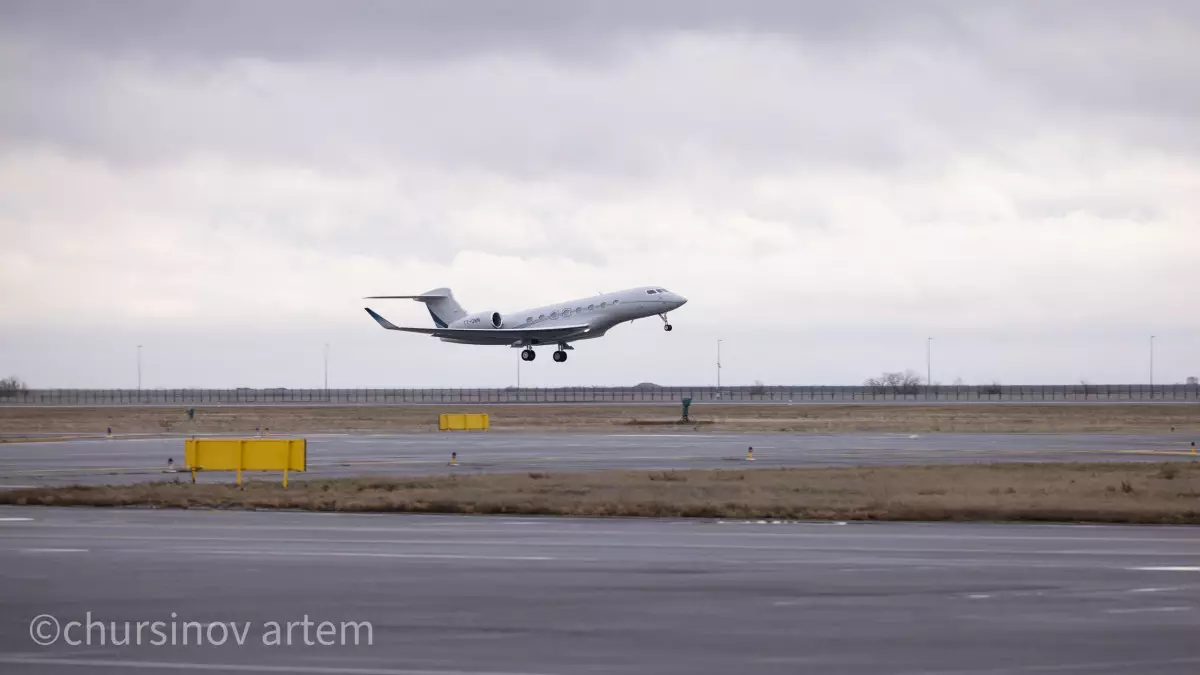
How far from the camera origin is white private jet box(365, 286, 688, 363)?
273 feet

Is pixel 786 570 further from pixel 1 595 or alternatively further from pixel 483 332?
pixel 483 332

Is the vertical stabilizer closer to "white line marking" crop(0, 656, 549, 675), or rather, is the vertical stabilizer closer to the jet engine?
the jet engine

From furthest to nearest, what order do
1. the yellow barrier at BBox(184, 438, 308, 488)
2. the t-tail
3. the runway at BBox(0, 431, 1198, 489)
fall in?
the t-tail < the runway at BBox(0, 431, 1198, 489) < the yellow barrier at BBox(184, 438, 308, 488)

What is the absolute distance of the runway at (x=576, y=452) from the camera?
125 ft

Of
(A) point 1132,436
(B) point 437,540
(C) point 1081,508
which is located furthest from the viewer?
(A) point 1132,436

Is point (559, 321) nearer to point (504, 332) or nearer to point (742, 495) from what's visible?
point (504, 332)

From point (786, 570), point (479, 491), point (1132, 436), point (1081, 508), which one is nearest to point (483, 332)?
point (1132, 436)

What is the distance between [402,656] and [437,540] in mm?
9464

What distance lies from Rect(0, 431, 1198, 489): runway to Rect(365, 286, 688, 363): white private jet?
889 inches

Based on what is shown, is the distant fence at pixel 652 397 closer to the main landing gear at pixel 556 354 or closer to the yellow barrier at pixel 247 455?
the main landing gear at pixel 556 354

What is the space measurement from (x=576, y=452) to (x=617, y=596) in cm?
3147

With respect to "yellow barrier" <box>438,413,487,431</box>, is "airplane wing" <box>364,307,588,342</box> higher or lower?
higher

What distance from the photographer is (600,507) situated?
26.5m

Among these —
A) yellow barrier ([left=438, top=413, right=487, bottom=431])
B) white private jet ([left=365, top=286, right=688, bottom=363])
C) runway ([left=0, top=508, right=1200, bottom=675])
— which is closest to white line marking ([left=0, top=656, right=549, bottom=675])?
runway ([left=0, top=508, right=1200, bottom=675])
